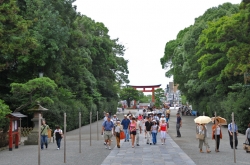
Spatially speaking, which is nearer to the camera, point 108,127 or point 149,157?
point 149,157

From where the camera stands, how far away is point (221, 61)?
126 feet

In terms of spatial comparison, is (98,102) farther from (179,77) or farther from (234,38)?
(234,38)

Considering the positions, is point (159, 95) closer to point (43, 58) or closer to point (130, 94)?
point (130, 94)

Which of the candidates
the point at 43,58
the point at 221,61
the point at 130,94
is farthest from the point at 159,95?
the point at 43,58

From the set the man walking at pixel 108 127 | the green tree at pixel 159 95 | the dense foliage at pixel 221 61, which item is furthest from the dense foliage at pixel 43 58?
the green tree at pixel 159 95

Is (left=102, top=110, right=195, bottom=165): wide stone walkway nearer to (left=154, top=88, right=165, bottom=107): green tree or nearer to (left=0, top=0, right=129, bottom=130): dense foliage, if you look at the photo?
(left=0, top=0, right=129, bottom=130): dense foliage

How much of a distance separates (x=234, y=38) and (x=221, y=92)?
10.8m

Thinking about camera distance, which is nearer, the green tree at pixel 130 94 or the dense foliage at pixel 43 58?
the dense foliage at pixel 43 58

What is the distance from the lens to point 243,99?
1204 inches

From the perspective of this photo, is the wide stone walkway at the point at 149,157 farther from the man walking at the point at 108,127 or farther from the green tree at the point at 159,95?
the green tree at the point at 159,95

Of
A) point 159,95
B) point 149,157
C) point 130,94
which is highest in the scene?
point 130,94

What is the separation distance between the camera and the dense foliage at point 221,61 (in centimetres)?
2994

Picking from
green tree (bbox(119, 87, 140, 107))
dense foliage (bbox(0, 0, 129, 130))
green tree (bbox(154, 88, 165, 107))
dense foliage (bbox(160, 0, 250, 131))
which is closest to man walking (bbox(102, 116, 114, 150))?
dense foliage (bbox(0, 0, 129, 130))

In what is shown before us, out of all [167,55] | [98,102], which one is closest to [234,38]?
[98,102]
